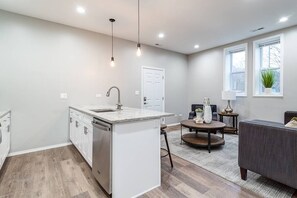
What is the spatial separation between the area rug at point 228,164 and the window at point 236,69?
1739 millimetres

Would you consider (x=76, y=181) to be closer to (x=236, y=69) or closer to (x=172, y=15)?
(x=172, y=15)

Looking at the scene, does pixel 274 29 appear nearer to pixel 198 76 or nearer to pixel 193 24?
pixel 193 24

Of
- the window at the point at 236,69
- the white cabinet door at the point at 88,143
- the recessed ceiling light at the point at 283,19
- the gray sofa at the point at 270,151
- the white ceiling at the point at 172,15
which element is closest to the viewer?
the gray sofa at the point at 270,151

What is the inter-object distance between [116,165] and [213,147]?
8.36 feet

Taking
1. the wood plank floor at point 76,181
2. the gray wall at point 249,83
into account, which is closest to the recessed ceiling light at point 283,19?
the gray wall at point 249,83

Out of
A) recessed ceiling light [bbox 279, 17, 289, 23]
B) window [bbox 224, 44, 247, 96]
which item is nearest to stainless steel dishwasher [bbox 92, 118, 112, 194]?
recessed ceiling light [bbox 279, 17, 289, 23]

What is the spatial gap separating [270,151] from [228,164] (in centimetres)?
97

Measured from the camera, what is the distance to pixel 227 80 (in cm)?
516

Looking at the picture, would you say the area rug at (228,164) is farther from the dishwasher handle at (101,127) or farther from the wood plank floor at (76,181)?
the dishwasher handle at (101,127)

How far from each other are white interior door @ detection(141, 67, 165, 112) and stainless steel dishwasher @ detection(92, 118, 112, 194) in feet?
10.2

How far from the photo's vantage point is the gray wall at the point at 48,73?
10.2ft

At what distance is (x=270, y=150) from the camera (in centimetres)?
A: 181

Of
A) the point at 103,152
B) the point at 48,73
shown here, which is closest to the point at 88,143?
the point at 103,152

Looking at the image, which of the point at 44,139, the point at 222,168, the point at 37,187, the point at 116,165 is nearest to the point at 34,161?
the point at 44,139
